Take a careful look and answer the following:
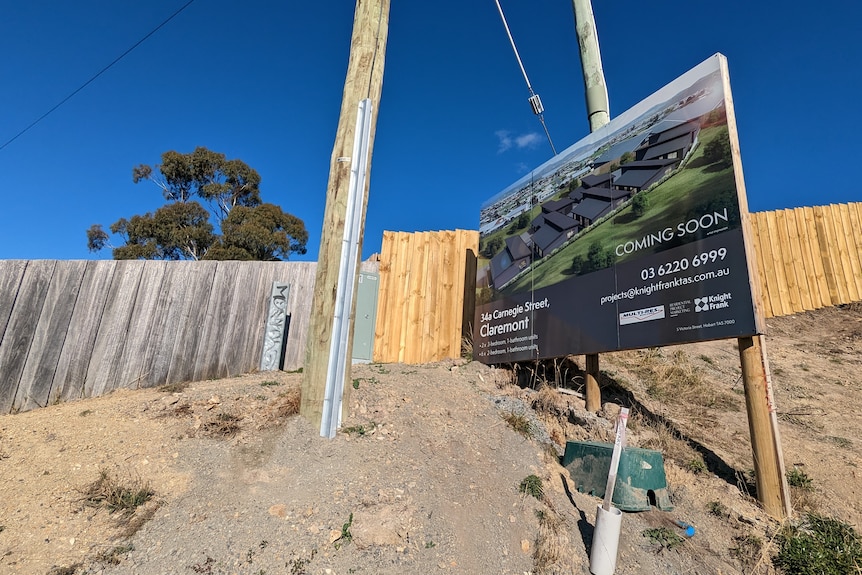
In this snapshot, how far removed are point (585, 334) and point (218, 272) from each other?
5.68 metres

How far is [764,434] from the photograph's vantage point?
4062 millimetres

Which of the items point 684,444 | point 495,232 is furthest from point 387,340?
point 684,444

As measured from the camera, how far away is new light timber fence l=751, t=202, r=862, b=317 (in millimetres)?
9203

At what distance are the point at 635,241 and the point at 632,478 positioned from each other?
278 cm

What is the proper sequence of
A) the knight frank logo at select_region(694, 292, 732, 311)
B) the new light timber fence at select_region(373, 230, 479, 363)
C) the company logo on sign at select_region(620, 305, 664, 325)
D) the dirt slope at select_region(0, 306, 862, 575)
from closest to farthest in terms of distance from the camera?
1. the dirt slope at select_region(0, 306, 862, 575)
2. the knight frank logo at select_region(694, 292, 732, 311)
3. the company logo on sign at select_region(620, 305, 664, 325)
4. the new light timber fence at select_region(373, 230, 479, 363)

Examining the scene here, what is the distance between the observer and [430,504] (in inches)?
147

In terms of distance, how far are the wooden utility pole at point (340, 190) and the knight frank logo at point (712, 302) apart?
3.40 m

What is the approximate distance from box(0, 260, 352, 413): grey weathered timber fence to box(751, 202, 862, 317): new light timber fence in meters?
9.18

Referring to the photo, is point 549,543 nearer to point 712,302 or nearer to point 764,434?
point 764,434

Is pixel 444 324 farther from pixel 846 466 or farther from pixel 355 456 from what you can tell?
pixel 846 466

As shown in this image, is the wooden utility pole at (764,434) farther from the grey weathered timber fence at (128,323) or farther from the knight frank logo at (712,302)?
the grey weathered timber fence at (128,323)

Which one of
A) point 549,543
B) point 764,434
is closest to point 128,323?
point 549,543

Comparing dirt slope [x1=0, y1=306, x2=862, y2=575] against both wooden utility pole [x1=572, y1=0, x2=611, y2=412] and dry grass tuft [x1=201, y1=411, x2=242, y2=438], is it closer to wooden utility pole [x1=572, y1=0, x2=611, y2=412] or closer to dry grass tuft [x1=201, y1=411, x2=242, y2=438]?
dry grass tuft [x1=201, y1=411, x2=242, y2=438]

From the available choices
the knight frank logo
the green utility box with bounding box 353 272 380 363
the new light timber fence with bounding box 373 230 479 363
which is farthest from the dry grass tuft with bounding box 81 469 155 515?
the new light timber fence with bounding box 373 230 479 363
